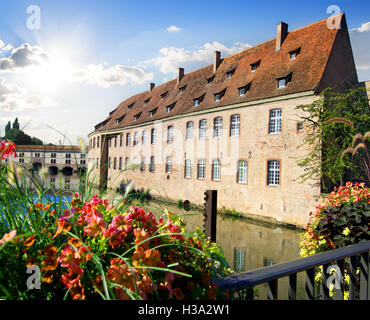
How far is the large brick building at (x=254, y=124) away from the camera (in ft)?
52.6

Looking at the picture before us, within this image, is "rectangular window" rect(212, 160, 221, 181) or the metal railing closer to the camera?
the metal railing

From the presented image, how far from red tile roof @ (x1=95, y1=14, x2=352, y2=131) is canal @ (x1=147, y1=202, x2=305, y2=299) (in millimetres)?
6835

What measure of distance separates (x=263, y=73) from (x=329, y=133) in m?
6.35

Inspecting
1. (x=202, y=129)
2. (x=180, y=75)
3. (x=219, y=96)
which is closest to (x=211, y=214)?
(x=202, y=129)

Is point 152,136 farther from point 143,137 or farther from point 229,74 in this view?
point 229,74

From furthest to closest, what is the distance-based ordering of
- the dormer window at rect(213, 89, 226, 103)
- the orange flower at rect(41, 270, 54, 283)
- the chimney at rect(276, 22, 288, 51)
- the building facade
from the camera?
the dormer window at rect(213, 89, 226, 103), the chimney at rect(276, 22, 288, 51), the building facade, the orange flower at rect(41, 270, 54, 283)

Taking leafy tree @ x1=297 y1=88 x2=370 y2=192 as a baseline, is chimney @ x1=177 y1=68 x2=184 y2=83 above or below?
above

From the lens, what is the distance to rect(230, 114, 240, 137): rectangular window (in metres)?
19.1

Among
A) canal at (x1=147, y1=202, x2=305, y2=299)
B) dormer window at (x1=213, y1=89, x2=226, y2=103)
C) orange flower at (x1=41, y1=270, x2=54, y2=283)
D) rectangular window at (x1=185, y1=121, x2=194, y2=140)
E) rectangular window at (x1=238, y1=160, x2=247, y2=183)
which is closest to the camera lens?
orange flower at (x1=41, y1=270, x2=54, y2=283)

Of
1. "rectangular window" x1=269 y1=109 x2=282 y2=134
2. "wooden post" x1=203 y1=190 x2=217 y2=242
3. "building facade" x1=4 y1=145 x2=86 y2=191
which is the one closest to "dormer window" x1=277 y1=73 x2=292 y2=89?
"rectangular window" x1=269 y1=109 x2=282 y2=134

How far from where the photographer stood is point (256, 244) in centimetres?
1304

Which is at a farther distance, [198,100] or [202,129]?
[198,100]

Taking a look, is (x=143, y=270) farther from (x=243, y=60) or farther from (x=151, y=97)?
(x=151, y=97)

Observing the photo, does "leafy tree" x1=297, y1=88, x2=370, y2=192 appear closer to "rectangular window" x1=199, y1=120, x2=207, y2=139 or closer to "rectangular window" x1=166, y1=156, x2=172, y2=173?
"rectangular window" x1=199, y1=120, x2=207, y2=139
